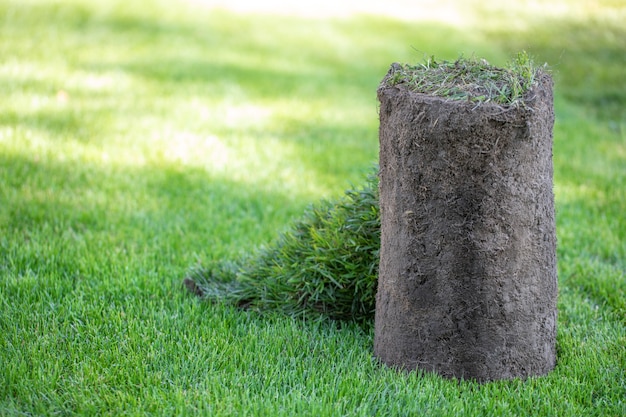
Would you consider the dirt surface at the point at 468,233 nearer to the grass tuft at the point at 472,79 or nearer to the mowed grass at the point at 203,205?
the grass tuft at the point at 472,79

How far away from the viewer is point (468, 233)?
2855mm

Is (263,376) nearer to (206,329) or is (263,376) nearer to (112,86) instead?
(206,329)

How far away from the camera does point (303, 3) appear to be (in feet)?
49.0

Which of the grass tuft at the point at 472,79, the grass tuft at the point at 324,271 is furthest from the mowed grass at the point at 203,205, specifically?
the grass tuft at the point at 472,79

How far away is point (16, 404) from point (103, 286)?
106 cm

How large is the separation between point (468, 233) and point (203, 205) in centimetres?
273

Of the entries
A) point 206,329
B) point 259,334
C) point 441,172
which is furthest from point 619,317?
point 206,329

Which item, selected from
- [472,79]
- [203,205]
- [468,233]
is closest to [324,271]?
[468,233]

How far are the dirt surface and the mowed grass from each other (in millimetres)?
182

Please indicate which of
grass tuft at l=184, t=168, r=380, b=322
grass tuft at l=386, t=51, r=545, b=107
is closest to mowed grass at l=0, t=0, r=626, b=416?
grass tuft at l=184, t=168, r=380, b=322

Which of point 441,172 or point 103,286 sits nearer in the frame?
point 441,172

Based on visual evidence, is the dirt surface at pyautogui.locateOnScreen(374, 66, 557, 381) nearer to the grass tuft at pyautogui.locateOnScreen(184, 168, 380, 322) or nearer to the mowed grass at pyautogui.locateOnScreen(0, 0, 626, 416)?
the mowed grass at pyautogui.locateOnScreen(0, 0, 626, 416)

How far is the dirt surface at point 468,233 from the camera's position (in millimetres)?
2799

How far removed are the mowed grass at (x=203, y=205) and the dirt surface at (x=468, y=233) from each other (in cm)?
18
